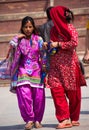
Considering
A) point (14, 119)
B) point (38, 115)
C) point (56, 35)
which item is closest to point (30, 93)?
point (38, 115)

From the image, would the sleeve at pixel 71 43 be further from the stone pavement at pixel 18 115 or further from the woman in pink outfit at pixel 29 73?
the stone pavement at pixel 18 115

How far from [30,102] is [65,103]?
0.43 m

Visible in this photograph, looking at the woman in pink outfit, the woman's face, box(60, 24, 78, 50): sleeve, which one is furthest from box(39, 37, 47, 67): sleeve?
box(60, 24, 78, 50): sleeve

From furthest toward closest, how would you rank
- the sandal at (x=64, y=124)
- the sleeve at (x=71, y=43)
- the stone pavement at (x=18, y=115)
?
the stone pavement at (x=18, y=115), the sandal at (x=64, y=124), the sleeve at (x=71, y=43)

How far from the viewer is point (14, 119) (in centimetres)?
849

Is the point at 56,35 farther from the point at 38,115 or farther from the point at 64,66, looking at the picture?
the point at 38,115

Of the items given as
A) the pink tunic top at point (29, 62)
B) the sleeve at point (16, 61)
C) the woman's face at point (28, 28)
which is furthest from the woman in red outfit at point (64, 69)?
the sleeve at point (16, 61)

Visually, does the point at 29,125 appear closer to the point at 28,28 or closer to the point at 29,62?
the point at 29,62

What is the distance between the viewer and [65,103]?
7.12m

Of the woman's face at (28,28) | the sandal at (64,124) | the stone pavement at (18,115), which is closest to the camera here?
the sandal at (64,124)

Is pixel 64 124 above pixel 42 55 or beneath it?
beneath

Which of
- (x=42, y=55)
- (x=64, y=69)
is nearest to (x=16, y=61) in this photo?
(x=42, y=55)

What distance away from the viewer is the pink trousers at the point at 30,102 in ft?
23.4

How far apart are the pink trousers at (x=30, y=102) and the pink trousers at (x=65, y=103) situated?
0.21 meters
